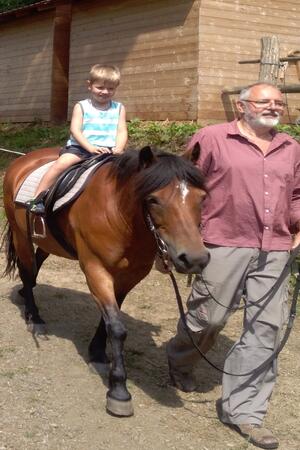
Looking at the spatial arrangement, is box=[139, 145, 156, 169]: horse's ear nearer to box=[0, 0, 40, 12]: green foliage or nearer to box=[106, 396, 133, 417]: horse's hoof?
box=[106, 396, 133, 417]: horse's hoof

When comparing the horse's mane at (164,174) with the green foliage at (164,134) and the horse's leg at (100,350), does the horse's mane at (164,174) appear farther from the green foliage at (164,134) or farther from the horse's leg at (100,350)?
the green foliage at (164,134)

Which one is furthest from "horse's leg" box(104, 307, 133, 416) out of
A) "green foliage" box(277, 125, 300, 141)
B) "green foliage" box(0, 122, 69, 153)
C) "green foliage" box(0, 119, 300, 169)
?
"green foliage" box(0, 122, 69, 153)

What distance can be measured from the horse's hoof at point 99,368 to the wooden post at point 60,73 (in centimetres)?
1134

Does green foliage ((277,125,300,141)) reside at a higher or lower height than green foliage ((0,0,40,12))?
lower

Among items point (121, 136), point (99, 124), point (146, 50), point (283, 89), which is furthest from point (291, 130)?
point (99, 124)

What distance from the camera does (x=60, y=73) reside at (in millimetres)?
15547

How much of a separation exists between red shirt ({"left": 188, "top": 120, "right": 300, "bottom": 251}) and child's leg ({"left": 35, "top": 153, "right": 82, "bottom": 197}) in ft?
3.96

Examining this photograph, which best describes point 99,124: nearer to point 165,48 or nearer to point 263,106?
point 263,106

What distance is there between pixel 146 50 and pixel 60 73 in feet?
12.2

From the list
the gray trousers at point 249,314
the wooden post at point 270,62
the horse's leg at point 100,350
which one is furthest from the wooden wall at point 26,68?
the gray trousers at point 249,314

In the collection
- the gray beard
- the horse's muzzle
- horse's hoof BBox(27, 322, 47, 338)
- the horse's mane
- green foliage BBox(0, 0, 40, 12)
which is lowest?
horse's hoof BBox(27, 322, 47, 338)

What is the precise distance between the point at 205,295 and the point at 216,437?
84 centimetres

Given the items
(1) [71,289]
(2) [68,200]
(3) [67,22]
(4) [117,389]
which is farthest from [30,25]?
(4) [117,389]

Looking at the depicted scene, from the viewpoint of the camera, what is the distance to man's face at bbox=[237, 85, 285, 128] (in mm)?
3738
